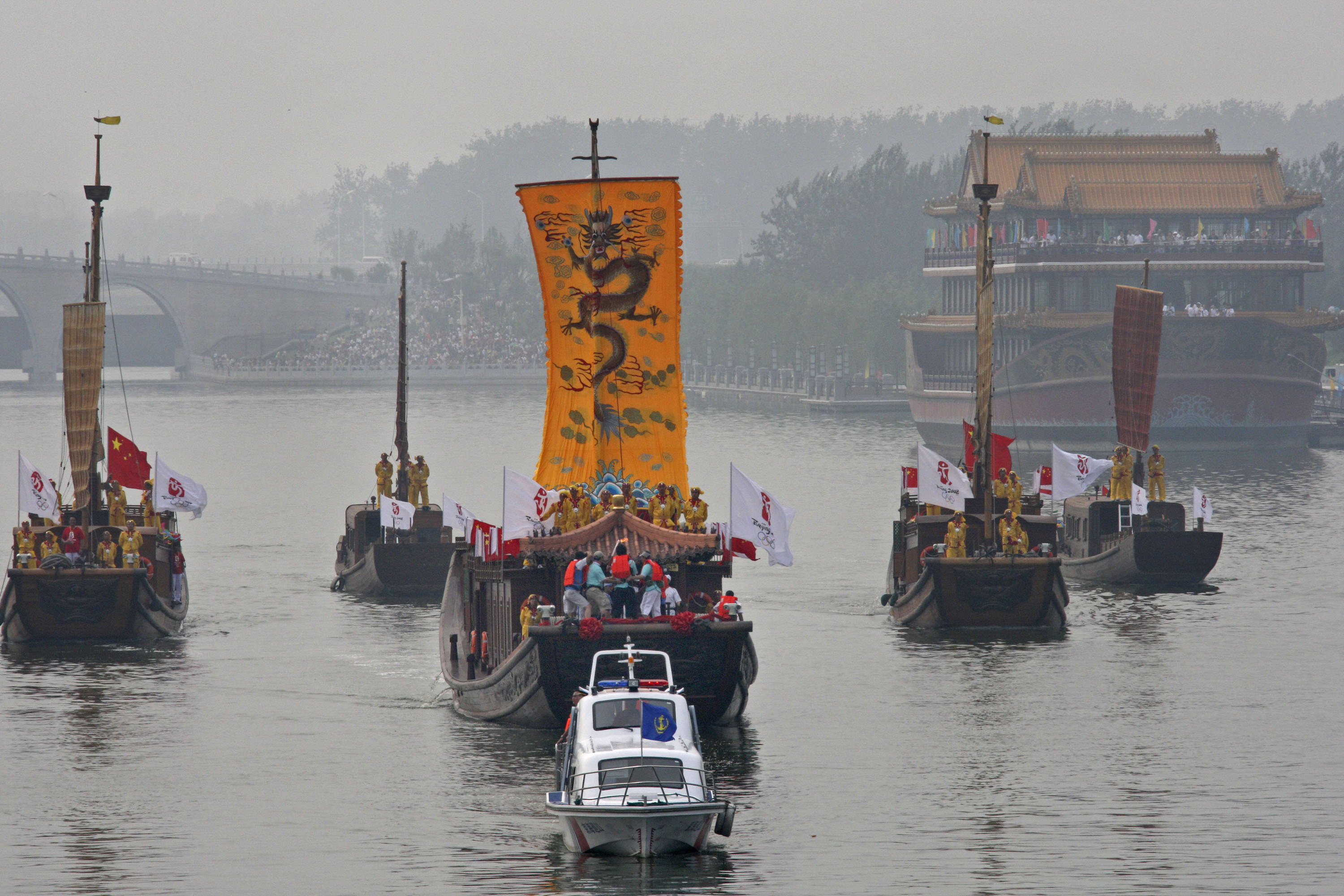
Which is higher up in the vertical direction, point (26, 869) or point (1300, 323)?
point (1300, 323)

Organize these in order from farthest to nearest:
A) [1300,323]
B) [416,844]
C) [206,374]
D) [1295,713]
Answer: [206,374], [1300,323], [1295,713], [416,844]

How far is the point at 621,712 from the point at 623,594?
4.93 m

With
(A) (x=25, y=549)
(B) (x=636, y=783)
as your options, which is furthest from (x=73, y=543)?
(B) (x=636, y=783)

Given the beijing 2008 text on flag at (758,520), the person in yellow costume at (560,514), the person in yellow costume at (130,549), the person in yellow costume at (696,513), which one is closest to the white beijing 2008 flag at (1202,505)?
the beijing 2008 text on flag at (758,520)

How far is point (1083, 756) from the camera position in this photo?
35000 mm

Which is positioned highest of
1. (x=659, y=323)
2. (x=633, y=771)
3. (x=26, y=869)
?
(x=659, y=323)

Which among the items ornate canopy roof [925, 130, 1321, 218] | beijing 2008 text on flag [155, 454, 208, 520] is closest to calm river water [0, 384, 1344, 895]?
beijing 2008 text on flag [155, 454, 208, 520]

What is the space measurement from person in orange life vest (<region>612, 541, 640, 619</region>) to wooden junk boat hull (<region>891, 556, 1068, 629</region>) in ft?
44.3

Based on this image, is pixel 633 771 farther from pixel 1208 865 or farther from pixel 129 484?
pixel 129 484

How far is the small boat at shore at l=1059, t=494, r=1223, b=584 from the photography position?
54562 mm

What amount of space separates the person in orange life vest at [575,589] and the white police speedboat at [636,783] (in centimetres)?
454

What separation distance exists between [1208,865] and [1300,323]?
3178 inches

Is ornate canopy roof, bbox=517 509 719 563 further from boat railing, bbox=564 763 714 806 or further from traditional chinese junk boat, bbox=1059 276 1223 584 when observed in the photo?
traditional chinese junk boat, bbox=1059 276 1223 584

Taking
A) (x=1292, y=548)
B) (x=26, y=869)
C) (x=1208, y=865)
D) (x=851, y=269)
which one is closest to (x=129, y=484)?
(x=26, y=869)
